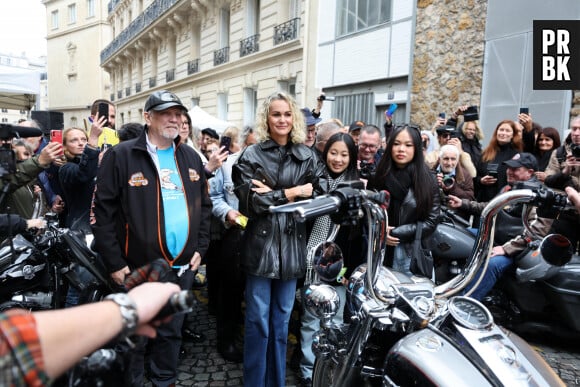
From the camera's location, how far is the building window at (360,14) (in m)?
9.73

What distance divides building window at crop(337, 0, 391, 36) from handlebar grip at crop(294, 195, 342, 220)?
9.29 m

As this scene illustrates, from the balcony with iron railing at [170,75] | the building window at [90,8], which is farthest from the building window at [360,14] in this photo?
the building window at [90,8]

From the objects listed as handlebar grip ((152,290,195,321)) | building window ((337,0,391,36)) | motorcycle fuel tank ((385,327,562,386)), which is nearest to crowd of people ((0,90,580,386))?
motorcycle fuel tank ((385,327,562,386))

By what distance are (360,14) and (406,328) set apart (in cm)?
1008

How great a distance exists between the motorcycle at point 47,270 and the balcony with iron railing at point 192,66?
1734 centimetres

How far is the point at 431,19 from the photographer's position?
861 centimetres

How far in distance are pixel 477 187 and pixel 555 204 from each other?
381 cm

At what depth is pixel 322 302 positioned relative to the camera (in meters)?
1.72

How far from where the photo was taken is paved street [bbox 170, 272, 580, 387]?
3.00 metres

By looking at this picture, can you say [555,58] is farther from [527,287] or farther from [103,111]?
[103,111]

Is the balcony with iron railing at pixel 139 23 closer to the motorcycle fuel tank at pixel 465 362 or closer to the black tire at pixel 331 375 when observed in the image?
the black tire at pixel 331 375

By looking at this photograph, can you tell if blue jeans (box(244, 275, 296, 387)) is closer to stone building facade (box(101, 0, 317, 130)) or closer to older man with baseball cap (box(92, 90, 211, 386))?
older man with baseball cap (box(92, 90, 211, 386))

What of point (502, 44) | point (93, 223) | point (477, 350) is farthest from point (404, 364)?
point (502, 44)

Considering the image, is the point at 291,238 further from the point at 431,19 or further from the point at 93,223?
the point at 431,19
